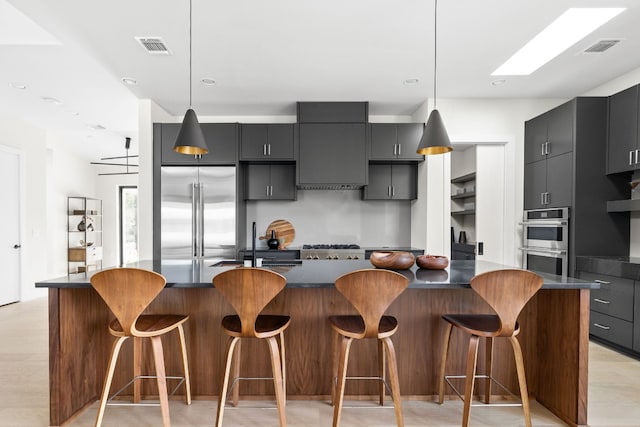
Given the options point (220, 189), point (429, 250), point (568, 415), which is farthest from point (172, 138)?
point (568, 415)

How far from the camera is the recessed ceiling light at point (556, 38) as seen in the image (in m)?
2.62

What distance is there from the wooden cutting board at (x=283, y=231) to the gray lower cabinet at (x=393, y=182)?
121cm

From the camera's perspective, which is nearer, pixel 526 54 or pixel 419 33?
pixel 419 33

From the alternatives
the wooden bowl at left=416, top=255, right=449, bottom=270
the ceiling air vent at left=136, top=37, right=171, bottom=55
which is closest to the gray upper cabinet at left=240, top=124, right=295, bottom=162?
the ceiling air vent at left=136, top=37, right=171, bottom=55

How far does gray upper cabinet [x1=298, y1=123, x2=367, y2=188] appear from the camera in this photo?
4.35 metres

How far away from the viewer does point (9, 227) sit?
16.6ft

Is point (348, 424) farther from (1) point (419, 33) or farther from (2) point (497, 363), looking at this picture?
(1) point (419, 33)

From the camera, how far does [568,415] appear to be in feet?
6.63

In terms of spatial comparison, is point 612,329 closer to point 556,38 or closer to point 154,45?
point 556,38

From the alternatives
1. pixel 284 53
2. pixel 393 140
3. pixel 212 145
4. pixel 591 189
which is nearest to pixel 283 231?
pixel 212 145

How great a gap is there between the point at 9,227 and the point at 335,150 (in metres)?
4.89

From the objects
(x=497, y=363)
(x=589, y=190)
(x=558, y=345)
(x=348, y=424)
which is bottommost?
(x=348, y=424)

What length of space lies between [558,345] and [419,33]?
8.02ft

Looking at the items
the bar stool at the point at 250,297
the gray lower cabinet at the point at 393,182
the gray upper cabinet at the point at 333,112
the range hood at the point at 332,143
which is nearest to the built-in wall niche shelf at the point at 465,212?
the gray lower cabinet at the point at 393,182
